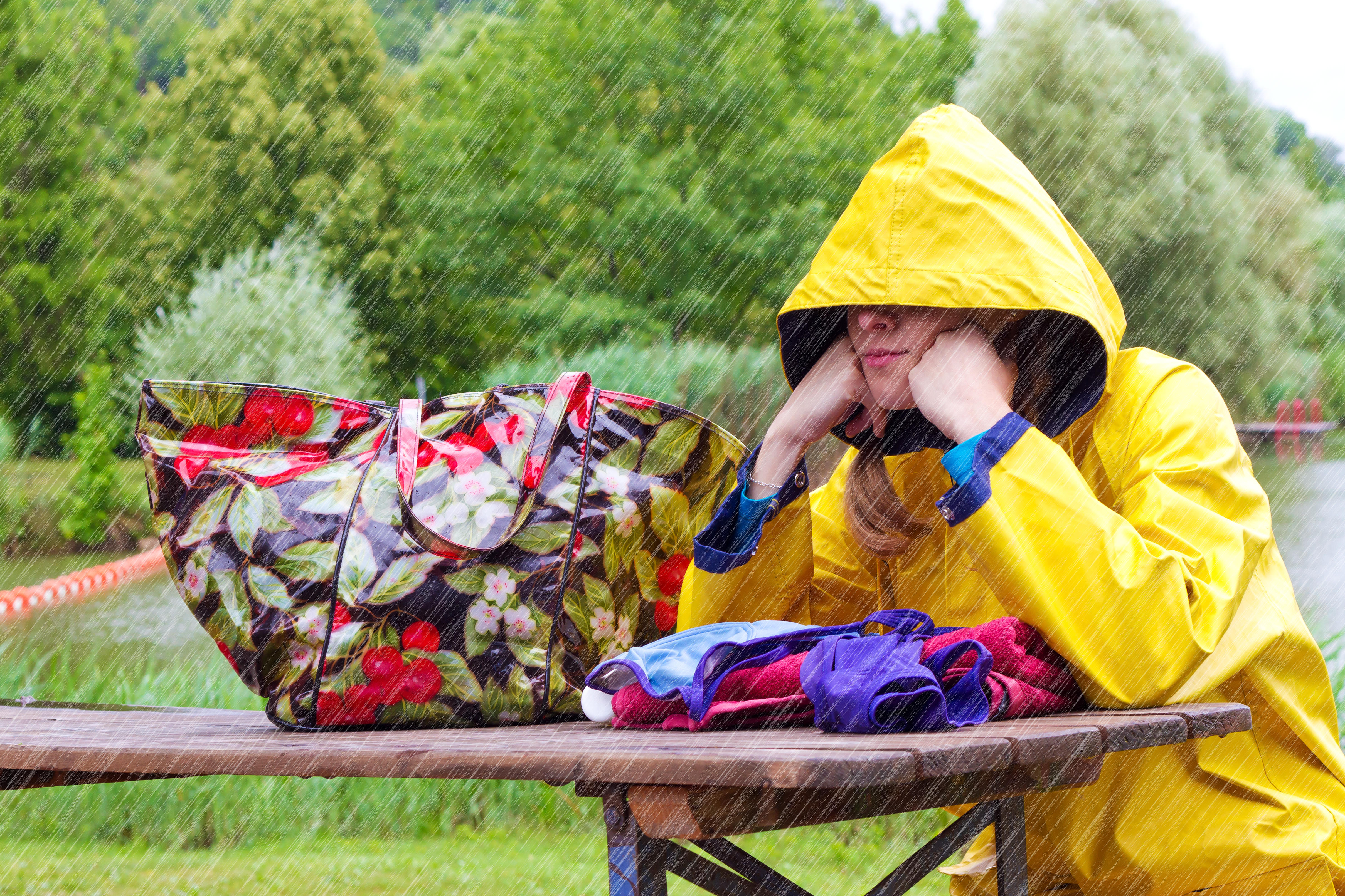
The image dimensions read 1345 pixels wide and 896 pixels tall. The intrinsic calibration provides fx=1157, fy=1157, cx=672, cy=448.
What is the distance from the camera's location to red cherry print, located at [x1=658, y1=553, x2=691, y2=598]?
184 cm

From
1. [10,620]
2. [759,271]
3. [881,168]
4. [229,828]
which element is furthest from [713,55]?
[881,168]

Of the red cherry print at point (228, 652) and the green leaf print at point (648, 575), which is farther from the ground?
the green leaf print at point (648, 575)

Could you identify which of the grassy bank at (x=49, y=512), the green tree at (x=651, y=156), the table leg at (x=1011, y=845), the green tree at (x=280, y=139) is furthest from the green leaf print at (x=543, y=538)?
the green tree at (x=280, y=139)

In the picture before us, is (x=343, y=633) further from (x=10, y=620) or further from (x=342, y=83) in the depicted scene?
(x=342, y=83)

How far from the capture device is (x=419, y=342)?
23.9 meters

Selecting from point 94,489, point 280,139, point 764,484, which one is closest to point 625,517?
point 764,484

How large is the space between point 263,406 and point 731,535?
29.0 inches

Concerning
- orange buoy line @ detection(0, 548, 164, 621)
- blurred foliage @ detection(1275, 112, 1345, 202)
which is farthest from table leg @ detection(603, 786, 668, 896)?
blurred foliage @ detection(1275, 112, 1345, 202)

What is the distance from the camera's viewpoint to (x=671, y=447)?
5.85 ft

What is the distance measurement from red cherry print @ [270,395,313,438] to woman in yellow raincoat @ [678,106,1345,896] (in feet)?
2.07

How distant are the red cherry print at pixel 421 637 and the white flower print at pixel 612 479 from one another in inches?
12.3

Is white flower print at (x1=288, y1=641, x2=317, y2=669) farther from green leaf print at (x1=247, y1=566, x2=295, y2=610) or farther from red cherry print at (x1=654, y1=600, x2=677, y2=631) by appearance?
red cherry print at (x1=654, y1=600, x2=677, y2=631)

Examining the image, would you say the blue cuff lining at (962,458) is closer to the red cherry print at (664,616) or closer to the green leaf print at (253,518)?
the red cherry print at (664,616)

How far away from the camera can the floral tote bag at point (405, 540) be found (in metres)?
1.55
